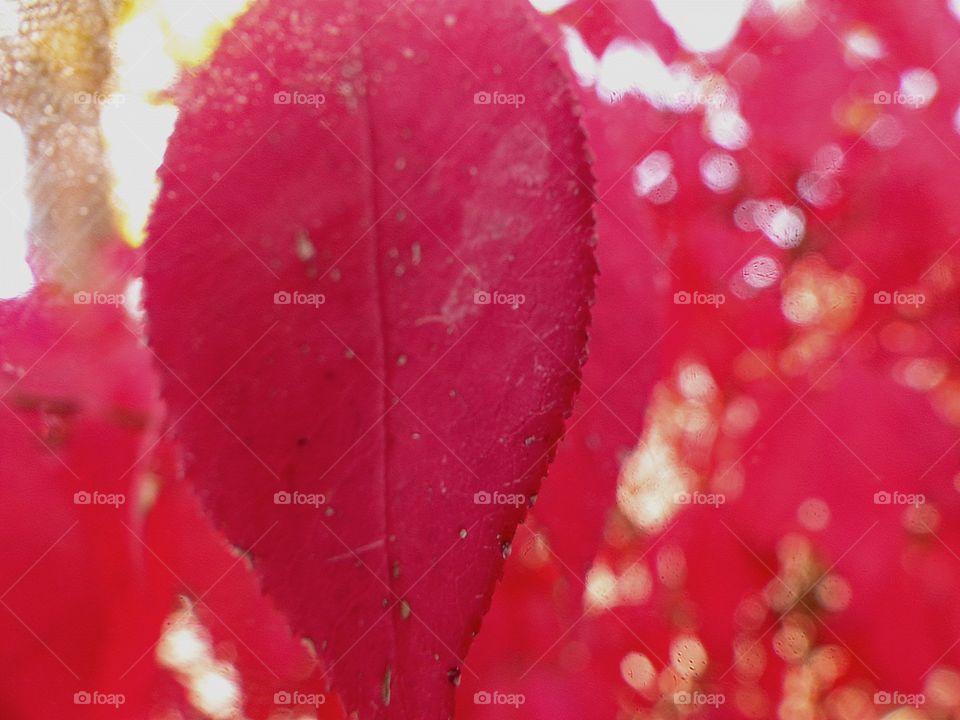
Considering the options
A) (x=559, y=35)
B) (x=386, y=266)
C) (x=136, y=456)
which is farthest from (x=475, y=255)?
(x=136, y=456)

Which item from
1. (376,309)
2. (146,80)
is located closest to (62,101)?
(146,80)

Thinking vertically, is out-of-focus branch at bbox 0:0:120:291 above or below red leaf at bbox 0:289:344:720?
above

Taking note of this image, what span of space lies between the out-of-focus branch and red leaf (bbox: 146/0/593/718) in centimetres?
7

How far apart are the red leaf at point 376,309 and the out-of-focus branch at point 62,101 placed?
7cm

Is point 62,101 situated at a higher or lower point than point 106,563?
higher

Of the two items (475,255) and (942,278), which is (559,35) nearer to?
(475,255)

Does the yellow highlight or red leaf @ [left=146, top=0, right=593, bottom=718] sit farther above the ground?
the yellow highlight

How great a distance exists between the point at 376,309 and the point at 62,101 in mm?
268

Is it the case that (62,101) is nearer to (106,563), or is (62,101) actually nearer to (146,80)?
(146,80)

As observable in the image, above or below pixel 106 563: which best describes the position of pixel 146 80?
above

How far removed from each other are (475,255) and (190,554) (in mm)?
283

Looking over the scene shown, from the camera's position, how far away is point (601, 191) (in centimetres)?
49

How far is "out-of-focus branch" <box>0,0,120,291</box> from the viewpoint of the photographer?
496 mm

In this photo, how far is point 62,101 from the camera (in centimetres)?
50
